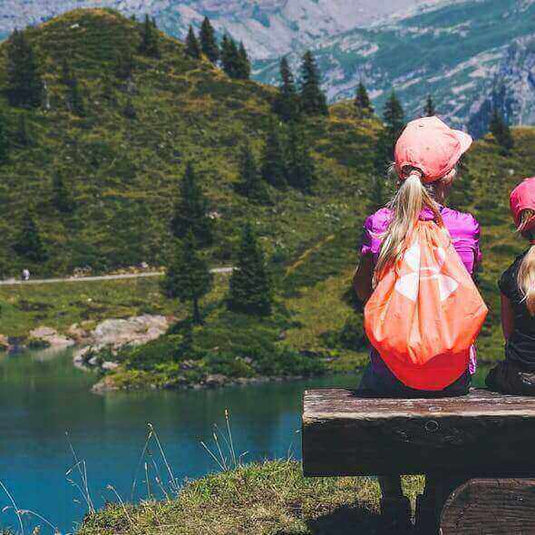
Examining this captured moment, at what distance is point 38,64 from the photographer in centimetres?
9619

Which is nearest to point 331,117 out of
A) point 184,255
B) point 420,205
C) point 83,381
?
point 184,255

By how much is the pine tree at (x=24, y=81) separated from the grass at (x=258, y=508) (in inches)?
3476

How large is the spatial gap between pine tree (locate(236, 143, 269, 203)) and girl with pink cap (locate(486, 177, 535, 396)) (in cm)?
7249

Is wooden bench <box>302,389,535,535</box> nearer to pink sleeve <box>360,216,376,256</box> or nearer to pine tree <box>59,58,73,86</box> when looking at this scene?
pink sleeve <box>360,216,376,256</box>

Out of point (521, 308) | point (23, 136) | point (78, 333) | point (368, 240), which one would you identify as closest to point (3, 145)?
point (23, 136)

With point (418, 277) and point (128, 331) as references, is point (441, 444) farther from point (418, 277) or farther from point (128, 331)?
point (128, 331)

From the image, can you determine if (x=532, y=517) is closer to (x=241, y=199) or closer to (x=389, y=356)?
(x=389, y=356)

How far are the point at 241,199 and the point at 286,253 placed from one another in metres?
10.3

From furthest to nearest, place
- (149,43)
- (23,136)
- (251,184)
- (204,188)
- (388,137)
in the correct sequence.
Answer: (149,43) → (388,137) → (23,136) → (251,184) → (204,188)

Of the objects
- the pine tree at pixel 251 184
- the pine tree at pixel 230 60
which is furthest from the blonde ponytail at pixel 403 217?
the pine tree at pixel 230 60

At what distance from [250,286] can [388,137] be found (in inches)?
1476

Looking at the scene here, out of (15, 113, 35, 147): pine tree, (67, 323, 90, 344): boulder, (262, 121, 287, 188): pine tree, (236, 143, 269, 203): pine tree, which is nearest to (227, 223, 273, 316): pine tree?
(67, 323, 90, 344): boulder

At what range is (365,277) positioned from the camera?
18.9 feet

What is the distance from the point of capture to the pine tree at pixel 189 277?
5416cm
